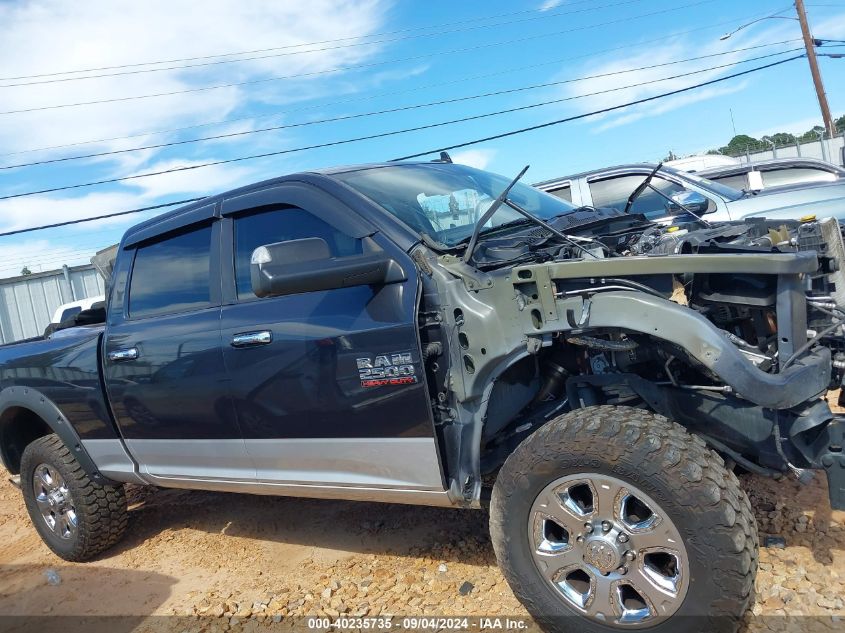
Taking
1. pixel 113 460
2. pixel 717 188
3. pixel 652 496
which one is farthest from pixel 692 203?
pixel 113 460

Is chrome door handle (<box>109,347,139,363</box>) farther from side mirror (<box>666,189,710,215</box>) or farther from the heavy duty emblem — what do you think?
side mirror (<box>666,189,710,215</box>)

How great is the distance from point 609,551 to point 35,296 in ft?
54.5

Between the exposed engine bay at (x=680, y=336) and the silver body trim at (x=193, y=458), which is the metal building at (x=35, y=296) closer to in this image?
the silver body trim at (x=193, y=458)

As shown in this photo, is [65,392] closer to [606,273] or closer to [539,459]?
[539,459]

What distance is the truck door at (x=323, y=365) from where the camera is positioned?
9.34ft

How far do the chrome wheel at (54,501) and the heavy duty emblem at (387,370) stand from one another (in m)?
2.74

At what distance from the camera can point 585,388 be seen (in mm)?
2783

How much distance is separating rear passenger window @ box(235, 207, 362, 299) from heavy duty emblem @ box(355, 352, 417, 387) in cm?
53

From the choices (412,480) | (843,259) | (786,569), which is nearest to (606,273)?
(843,259)

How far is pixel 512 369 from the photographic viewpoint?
286 centimetres

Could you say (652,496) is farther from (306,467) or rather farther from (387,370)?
(306,467)

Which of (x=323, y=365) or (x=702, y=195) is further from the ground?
(x=702, y=195)

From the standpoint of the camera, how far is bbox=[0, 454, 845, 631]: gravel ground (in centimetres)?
293

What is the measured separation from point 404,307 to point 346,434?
68cm
